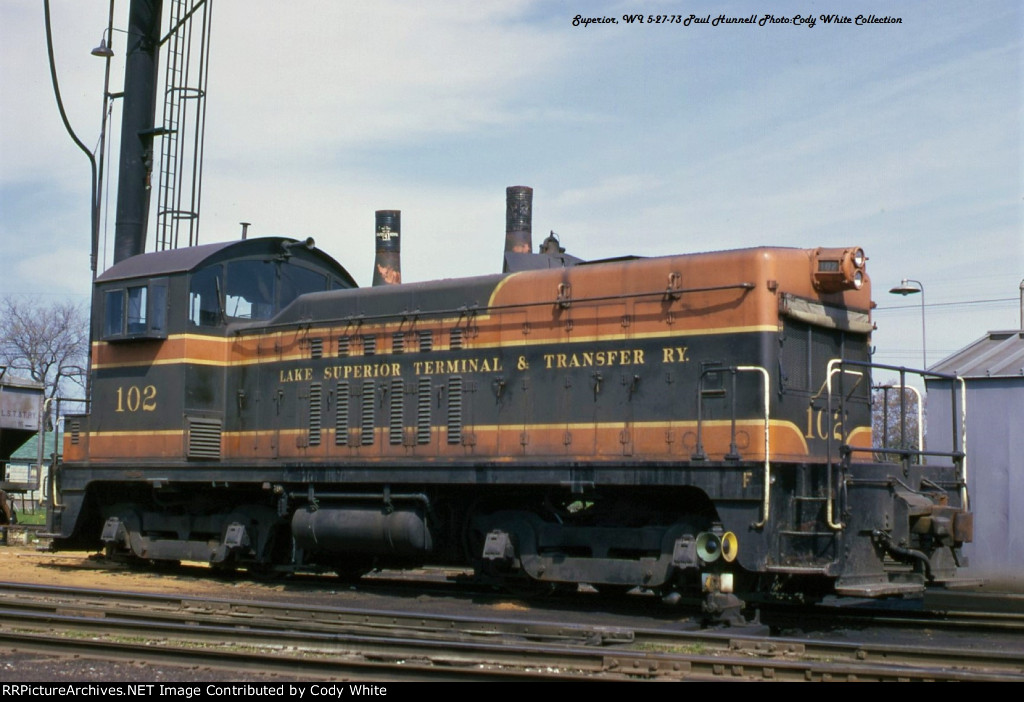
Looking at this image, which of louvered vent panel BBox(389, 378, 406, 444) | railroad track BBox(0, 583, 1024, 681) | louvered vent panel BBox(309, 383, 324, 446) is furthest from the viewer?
louvered vent panel BBox(309, 383, 324, 446)

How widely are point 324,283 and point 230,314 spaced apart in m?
1.29

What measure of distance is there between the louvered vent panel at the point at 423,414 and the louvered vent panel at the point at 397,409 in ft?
0.71

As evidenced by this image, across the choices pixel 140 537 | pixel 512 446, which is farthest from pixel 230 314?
pixel 512 446

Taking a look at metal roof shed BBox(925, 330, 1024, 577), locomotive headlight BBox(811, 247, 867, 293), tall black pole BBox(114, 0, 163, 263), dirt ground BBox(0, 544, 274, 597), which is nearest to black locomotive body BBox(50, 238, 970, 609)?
locomotive headlight BBox(811, 247, 867, 293)

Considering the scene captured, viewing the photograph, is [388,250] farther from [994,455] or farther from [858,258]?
[994,455]

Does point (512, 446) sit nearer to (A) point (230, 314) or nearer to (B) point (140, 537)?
(A) point (230, 314)

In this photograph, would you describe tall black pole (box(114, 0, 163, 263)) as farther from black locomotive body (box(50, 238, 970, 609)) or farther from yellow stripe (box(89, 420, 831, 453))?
yellow stripe (box(89, 420, 831, 453))

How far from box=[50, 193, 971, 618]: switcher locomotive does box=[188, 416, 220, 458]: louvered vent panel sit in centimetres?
3

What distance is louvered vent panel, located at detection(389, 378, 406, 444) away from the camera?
40.3 ft

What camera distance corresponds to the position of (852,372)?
36.5 ft

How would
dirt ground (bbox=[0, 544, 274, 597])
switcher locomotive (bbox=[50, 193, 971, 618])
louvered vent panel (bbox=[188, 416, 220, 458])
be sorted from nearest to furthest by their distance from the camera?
switcher locomotive (bbox=[50, 193, 971, 618]) → dirt ground (bbox=[0, 544, 274, 597]) → louvered vent panel (bbox=[188, 416, 220, 458])

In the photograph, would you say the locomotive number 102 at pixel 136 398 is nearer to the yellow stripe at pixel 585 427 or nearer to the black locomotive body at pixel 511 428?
the black locomotive body at pixel 511 428

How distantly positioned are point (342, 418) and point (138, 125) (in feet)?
26.7

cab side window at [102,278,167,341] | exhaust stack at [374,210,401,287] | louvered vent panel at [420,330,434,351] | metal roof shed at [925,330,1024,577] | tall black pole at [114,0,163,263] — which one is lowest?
metal roof shed at [925,330,1024,577]
